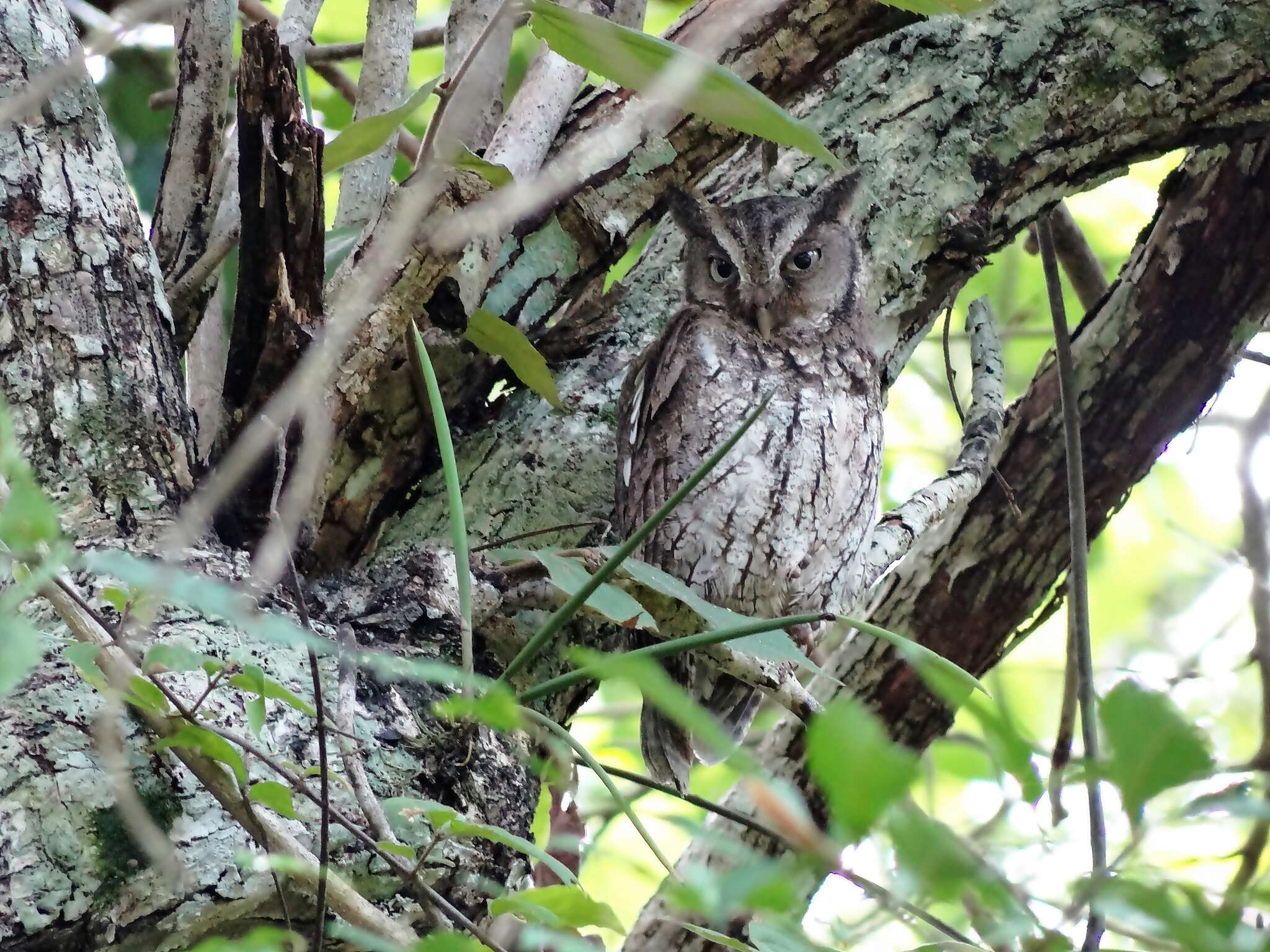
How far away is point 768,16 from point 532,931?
1421 mm

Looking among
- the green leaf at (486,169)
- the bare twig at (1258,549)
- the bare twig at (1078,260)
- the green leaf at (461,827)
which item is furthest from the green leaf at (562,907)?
the bare twig at (1078,260)

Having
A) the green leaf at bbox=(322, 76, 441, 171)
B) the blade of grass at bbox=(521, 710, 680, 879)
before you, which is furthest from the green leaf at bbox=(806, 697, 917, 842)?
the green leaf at bbox=(322, 76, 441, 171)

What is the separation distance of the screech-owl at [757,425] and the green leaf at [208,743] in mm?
1135

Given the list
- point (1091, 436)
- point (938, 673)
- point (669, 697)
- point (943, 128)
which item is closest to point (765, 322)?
point (943, 128)

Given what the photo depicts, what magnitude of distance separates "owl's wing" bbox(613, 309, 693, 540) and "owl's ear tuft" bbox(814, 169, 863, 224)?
322 millimetres

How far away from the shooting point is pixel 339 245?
1.54 m

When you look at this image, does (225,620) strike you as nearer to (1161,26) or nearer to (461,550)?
(461,550)

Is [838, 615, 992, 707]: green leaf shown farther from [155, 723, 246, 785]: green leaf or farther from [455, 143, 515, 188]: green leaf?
[455, 143, 515, 188]: green leaf

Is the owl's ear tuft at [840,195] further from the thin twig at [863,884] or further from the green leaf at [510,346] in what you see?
the thin twig at [863,884]

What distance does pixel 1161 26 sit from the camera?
1807 millimetres

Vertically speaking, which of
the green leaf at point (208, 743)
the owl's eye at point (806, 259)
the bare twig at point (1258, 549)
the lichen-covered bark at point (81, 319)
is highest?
the owl's eye at point (806, 259)

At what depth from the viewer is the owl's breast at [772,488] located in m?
1.94

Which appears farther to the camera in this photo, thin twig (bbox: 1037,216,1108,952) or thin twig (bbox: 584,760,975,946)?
thin twig (bbox: 1037,216,1108,952)

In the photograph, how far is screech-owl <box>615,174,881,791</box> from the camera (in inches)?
76.3
